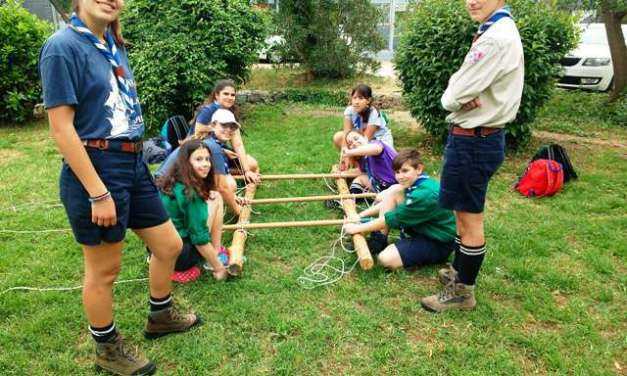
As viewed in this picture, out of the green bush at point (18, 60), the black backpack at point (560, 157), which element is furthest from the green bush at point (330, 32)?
the black backpack at point (560, 157)

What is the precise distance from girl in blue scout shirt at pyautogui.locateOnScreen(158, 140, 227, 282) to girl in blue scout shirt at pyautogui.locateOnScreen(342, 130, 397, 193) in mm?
1887

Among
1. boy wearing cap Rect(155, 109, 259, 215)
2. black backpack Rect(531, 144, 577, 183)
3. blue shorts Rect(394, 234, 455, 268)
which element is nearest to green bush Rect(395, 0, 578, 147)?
black backpack Rect(531, 144, 577, 183)

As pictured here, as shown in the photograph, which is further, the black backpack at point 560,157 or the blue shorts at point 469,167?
the black backpack at point 560,157

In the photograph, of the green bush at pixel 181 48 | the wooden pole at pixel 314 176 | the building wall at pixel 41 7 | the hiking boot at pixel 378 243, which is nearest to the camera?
the hiking boot at pixel 378 243

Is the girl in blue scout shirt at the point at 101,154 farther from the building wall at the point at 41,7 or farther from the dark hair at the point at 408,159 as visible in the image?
the building wall at the point at 41,7

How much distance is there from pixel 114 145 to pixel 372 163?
321 centimetres

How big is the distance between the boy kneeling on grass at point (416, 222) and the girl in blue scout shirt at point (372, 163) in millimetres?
1113

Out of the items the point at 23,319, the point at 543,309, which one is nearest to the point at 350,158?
the point at 543,309

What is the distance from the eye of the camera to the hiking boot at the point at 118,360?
2.59 metres

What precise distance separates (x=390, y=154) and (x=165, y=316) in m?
2.84

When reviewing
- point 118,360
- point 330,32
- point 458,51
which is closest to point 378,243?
point 118,360

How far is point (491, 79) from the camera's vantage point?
8.85 feet

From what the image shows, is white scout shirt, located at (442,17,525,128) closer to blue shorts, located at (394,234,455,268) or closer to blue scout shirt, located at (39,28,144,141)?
blue shorts, located at (394,234,455,268)

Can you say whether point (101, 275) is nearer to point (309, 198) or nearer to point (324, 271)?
point (324, 271)
